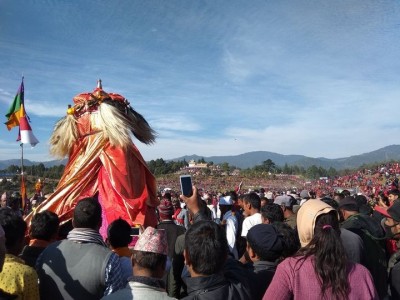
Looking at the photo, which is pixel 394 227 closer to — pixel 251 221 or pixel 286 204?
pixel 251 221

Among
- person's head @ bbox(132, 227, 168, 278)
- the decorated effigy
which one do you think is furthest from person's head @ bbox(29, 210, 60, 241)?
the decorated effigy

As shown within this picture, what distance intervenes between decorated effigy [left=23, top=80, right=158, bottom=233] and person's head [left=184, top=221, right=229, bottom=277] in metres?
3.42

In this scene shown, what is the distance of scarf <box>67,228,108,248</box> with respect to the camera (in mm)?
2836

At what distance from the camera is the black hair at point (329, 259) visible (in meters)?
2.19

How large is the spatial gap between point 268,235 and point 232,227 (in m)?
2.28

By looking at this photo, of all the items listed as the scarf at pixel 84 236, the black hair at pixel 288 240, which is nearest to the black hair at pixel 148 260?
the scarf at pixel 84 236

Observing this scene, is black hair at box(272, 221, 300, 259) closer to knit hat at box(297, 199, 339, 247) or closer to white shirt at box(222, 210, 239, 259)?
knit hat at box(297, 199, 339, 247)

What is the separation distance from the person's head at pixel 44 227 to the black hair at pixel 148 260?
1336 millimetres

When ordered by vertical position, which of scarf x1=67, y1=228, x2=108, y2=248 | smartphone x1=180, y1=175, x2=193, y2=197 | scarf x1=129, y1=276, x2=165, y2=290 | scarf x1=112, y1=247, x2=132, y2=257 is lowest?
scarf x1=112, y1=247, x2=132, y2=257

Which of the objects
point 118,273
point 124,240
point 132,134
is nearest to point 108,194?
point 132,134

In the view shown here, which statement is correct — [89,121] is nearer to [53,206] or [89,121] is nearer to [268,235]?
[53,206]

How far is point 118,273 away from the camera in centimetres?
272

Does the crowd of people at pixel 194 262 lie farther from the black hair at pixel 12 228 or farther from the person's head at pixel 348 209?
the person's head at pixel 348 209

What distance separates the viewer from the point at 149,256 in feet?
7.49
